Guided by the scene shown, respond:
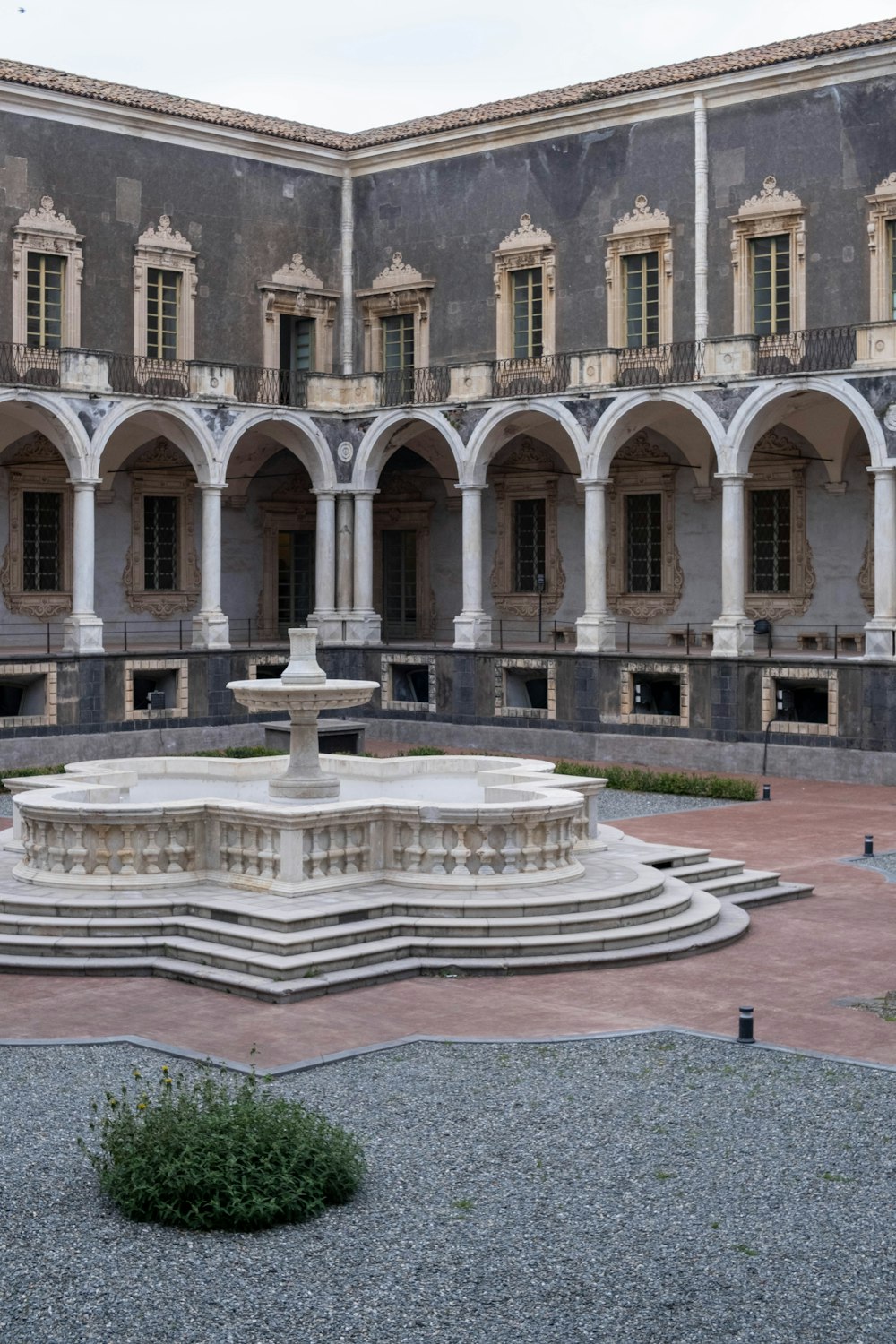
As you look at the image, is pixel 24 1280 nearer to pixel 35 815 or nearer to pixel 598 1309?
pixel 598 1309

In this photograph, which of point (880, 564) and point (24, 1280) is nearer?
point (24, 1280)

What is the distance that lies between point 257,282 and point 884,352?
1150 centimetres

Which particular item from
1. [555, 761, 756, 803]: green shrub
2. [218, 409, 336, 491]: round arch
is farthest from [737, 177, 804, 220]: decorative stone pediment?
[555, 761, 756, 803]: green shrub

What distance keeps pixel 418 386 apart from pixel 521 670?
549 cm

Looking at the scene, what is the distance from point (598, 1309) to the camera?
663 cm

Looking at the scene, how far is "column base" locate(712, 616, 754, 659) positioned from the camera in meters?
26.5

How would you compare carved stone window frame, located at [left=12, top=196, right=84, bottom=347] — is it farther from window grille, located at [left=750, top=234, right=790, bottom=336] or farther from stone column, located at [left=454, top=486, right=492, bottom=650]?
window grille, located at [left=750, top=234, right=790, bottom=336]

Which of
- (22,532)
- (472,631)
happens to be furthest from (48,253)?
(472,631)

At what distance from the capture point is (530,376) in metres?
29.7

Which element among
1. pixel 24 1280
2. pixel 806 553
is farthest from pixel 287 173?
pixel 24 1280

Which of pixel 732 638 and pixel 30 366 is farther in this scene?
pixel 30 366

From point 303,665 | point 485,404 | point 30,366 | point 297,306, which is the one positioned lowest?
point 303,665

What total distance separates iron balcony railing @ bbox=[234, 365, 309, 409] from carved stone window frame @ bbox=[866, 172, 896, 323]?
982cm

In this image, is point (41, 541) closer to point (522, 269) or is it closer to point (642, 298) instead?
point (522, 269)
